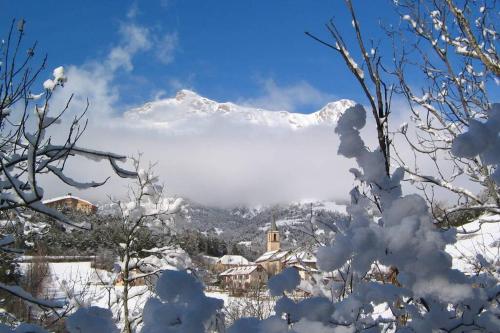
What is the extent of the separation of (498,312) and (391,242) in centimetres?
49

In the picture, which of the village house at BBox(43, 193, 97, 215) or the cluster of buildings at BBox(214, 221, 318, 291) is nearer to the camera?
the cluster of buildings at BBox(214, 221, 318, 291)

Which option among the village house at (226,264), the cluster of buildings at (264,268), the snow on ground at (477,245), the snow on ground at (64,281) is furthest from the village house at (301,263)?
the village house at (226,264)

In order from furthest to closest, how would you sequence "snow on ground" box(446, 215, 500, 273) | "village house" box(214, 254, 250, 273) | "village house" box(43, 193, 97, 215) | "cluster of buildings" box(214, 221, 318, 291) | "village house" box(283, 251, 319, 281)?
"village house" box(214, 254, 250, 273), "village house" box(43, 193, 97, 215), "cluster of buildings" box(214, 221, 318, 291), "village house" box(283, 251, 319, 281), "snow on ground" box(446, 215, 500, 273)

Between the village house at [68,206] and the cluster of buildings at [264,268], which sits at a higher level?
the village house at [68,206]

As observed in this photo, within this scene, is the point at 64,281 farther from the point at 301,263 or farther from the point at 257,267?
the point at 301,263

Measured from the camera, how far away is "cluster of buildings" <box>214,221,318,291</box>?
377cm

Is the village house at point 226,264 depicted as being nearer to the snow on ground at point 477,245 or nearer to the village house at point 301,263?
the snow on ground at point 477,245

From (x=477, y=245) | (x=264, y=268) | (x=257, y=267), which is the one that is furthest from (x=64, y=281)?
(x=477, y=245)

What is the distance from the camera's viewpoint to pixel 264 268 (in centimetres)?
740

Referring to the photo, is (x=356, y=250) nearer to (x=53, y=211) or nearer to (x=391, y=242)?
(x=391, y=242)

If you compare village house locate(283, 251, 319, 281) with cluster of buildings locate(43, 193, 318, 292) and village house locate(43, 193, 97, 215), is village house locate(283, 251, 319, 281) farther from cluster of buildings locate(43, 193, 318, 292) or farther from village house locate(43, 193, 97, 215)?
village house locate(43, 193, 97, 215)

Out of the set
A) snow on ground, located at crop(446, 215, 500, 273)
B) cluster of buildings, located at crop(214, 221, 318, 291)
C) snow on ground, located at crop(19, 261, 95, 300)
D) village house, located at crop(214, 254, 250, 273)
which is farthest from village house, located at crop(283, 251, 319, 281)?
village house, located at crop(214, 254, 250, 273)

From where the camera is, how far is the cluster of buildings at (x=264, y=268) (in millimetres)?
3767

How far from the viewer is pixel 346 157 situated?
1312 mm
